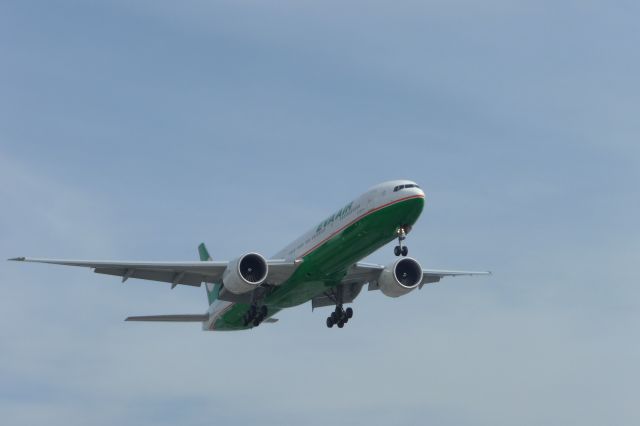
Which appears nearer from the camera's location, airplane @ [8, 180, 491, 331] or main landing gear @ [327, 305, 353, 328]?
airplane @ [8, 180, 491, 331]

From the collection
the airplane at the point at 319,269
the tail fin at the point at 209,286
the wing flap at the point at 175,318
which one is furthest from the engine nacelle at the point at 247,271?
the wing flap at the point at 175,318

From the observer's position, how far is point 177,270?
164 feet

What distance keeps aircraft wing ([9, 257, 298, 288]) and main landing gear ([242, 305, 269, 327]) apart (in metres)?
1.80

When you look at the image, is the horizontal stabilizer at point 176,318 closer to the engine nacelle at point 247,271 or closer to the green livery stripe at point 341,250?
the green livery stripe at point 341,250

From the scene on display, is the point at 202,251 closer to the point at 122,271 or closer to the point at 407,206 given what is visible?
the point at 122,271

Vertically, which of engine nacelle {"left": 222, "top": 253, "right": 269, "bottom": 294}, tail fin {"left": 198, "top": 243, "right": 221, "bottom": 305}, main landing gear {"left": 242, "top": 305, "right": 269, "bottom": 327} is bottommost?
main landing gear {"left": 242, "top": 305, "right": 269, "bottom": 327}

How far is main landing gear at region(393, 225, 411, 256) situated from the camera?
44719mm

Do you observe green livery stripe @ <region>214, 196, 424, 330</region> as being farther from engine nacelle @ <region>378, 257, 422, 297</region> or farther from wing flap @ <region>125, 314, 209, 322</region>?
wing flap @ <region>125, 314, 209, 322</region>

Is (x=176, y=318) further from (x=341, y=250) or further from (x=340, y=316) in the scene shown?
(x=341, y=250)

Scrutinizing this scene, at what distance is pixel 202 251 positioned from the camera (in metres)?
65.9

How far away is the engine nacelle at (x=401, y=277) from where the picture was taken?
5078 centimetres

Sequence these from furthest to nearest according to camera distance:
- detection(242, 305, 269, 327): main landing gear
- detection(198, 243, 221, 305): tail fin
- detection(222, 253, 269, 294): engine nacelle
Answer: detection(198, 243, 221, 305): tail fin, detection(242, 305, 269, 327): main landing gear, detection(222, 253, 269, 294): engine nacelle

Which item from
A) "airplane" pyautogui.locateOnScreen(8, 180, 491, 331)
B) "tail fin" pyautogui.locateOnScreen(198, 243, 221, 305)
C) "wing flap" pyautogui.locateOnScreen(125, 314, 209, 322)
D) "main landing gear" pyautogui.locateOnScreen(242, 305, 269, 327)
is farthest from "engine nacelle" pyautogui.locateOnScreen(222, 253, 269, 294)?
"wing flap" pyautogui.locateOnScreen(125, 314, 209, 322)

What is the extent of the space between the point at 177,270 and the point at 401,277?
10.6 meters
